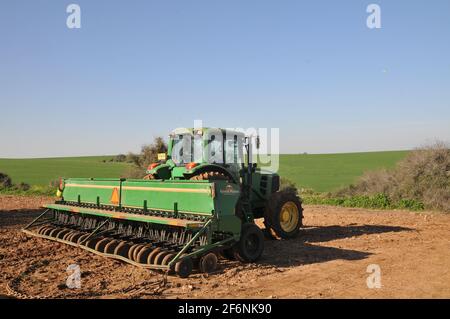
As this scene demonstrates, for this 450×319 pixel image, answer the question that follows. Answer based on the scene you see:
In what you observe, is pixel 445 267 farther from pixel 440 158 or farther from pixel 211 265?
pixel 440 158

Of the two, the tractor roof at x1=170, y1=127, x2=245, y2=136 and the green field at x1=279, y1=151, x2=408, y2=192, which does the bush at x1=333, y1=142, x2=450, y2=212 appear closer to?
the tractor roof at x1=170, y1=127, x2=245, y2=136

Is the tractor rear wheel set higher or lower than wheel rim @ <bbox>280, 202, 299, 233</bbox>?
higher

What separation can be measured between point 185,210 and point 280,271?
6.61ft

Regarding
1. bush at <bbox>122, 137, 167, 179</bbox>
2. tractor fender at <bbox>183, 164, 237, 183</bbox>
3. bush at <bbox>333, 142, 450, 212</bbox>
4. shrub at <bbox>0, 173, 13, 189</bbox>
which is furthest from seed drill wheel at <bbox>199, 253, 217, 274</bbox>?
shrub at <bbox>0, 173, 13, 189</bbox>

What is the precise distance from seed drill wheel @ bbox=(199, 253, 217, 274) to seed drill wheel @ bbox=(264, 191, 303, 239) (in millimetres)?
3236

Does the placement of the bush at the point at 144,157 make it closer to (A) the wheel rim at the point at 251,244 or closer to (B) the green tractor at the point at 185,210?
(B) the green tractor at the point at 185,210

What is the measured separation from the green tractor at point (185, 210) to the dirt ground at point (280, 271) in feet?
1.03

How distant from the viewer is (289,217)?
10875 mm

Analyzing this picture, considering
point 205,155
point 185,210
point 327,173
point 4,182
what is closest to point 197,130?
point 205,155

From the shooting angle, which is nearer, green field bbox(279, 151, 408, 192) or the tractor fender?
the tractor fender

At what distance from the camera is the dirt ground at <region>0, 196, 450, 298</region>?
20.2 feet

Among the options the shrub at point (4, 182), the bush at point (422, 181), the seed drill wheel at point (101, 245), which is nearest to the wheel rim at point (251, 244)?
the seed drill wheel at point (101, 245)
